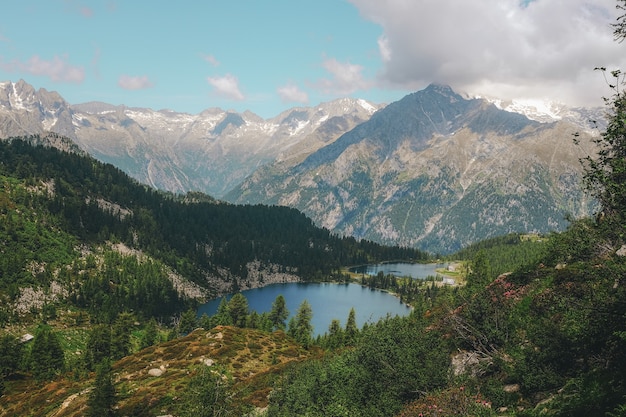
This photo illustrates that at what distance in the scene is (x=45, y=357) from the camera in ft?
354

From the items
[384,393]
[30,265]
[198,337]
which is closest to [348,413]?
[384,393]

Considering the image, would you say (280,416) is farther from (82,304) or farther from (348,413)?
(82,304)

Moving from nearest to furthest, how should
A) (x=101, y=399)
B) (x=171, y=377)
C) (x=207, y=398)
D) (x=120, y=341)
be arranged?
1. (x=207, y=398)
2. (x=101, y=399)
3. (x=171, y=377)
4. (x=120, y=341)

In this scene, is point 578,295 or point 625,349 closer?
point 625,349

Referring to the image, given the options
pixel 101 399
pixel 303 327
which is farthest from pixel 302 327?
pixel 101 399

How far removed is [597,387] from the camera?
25.6 m

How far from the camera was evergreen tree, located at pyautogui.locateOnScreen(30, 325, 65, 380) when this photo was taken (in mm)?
106188

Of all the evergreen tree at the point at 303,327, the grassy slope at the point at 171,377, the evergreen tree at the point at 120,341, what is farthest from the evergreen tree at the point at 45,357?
the evergreen tree at the point at 303,327

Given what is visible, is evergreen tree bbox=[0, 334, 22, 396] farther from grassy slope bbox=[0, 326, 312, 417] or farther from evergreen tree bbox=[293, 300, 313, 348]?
evergreen tree bbox=[293, 300, 313, 348]

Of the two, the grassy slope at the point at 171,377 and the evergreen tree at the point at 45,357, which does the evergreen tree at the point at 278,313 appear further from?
the evergreen tree at the point at 45,357

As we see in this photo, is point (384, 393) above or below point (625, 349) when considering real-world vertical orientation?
below

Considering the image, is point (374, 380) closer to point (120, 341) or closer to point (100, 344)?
point (100, 344)

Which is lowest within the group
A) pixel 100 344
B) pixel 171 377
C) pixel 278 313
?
pixel 278 313

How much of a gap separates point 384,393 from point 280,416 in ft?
33.3
